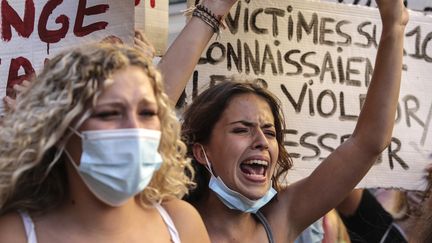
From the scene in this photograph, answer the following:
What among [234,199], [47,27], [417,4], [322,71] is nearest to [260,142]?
[234,199]

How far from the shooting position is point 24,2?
103 inches

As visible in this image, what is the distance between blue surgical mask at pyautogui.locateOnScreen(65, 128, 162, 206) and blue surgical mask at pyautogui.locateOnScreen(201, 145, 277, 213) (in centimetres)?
73

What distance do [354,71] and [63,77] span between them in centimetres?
164

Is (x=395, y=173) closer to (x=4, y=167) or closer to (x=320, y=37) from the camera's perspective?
(x=320, y=37)

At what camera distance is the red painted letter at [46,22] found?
8.56ft

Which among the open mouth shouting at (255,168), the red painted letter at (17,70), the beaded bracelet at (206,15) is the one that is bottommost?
the open mouth shouting at (255,168)

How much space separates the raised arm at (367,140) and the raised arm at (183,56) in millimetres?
574

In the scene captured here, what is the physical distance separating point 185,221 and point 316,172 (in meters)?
0.70

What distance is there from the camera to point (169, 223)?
6.65 feet

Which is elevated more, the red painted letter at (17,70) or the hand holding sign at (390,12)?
the hand holding sign at (390,12)

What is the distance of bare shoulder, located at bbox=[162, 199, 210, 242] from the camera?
2039mm

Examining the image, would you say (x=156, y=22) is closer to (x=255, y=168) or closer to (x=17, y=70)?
(x=17, y=70)

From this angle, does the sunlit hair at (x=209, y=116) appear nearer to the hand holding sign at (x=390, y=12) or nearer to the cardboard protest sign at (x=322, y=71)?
the cardboard protest sign at (x=322, y=71)

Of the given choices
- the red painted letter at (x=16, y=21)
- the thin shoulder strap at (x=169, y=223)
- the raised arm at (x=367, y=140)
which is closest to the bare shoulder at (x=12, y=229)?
the thin shoulder strap at (x=169, y=223)
